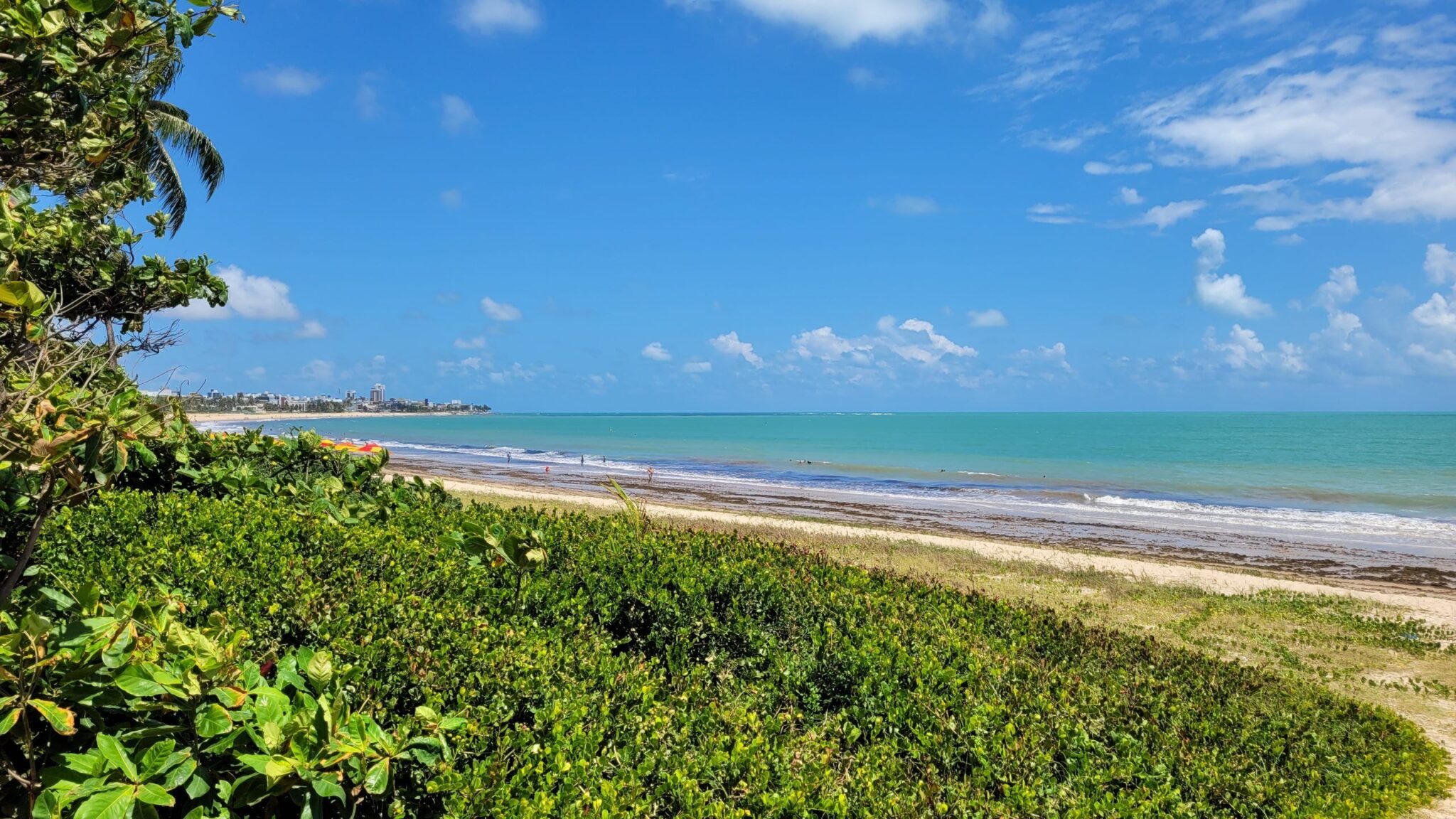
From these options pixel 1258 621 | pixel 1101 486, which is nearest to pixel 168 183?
pixel 1258 621

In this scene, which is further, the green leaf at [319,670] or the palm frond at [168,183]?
the palm frond at [168,183]

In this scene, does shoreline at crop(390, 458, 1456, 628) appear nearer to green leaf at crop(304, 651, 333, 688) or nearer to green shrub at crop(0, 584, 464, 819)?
green leaf at crop(304, 651, 333, 688)

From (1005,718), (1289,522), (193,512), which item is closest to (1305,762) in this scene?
(1005,718)

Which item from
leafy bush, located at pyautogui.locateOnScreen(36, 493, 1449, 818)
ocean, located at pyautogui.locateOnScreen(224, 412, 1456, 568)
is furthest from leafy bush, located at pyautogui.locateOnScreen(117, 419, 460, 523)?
ocean, located at pyautogui.locateOnScreen(224, 412, 1456, 568)

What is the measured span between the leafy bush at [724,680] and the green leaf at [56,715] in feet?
2.93

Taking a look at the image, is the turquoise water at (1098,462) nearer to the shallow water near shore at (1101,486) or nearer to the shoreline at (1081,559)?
the shallow water near shore at (1101,486)

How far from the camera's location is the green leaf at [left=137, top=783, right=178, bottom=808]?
183 centimetres

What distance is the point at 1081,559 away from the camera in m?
19.9

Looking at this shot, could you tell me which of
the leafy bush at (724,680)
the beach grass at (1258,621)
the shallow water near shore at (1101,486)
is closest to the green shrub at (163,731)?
the leafy bush at (724,680)

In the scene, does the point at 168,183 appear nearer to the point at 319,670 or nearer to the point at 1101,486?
the point at 319,670

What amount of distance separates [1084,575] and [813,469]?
3582 centimetres

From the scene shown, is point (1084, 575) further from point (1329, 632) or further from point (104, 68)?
point (104, 68)

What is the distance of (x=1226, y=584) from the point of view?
1723 centimetres

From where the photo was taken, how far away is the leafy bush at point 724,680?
2727 mm
